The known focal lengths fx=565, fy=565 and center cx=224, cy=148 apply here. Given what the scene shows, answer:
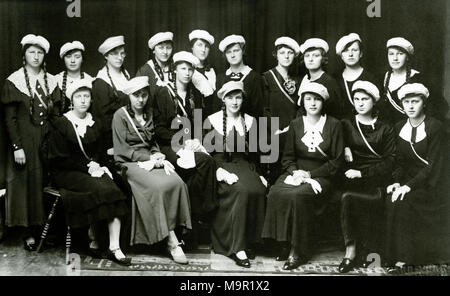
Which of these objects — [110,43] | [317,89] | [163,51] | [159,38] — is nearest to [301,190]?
[317,89]

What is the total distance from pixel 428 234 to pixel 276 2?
241 centimetres

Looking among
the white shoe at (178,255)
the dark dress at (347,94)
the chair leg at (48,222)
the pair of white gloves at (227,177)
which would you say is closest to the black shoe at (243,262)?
the white shoe at (178,255)

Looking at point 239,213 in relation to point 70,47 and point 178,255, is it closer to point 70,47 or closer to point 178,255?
point 178,255

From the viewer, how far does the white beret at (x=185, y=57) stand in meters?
4.89

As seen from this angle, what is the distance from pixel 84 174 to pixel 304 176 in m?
1.84

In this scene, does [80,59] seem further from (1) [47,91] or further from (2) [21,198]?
(2) [21,198]

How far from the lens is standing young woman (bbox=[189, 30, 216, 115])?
16.3ft

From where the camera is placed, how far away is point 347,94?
194 inches

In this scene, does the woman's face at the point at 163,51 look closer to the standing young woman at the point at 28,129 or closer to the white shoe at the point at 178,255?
the standing young woman at the point at 28,129

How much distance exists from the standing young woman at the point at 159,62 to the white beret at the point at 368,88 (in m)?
1.59

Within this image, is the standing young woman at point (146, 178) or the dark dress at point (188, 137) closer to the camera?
the standing young woman at point (146, 178)

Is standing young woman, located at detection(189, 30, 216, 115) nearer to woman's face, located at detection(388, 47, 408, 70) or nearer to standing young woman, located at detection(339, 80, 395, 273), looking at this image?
standing young woman, located at detection(339, 80, 395, 273)

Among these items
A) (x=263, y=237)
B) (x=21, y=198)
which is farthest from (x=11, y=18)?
(x=263, y=237)

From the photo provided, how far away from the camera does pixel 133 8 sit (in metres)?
5.04
